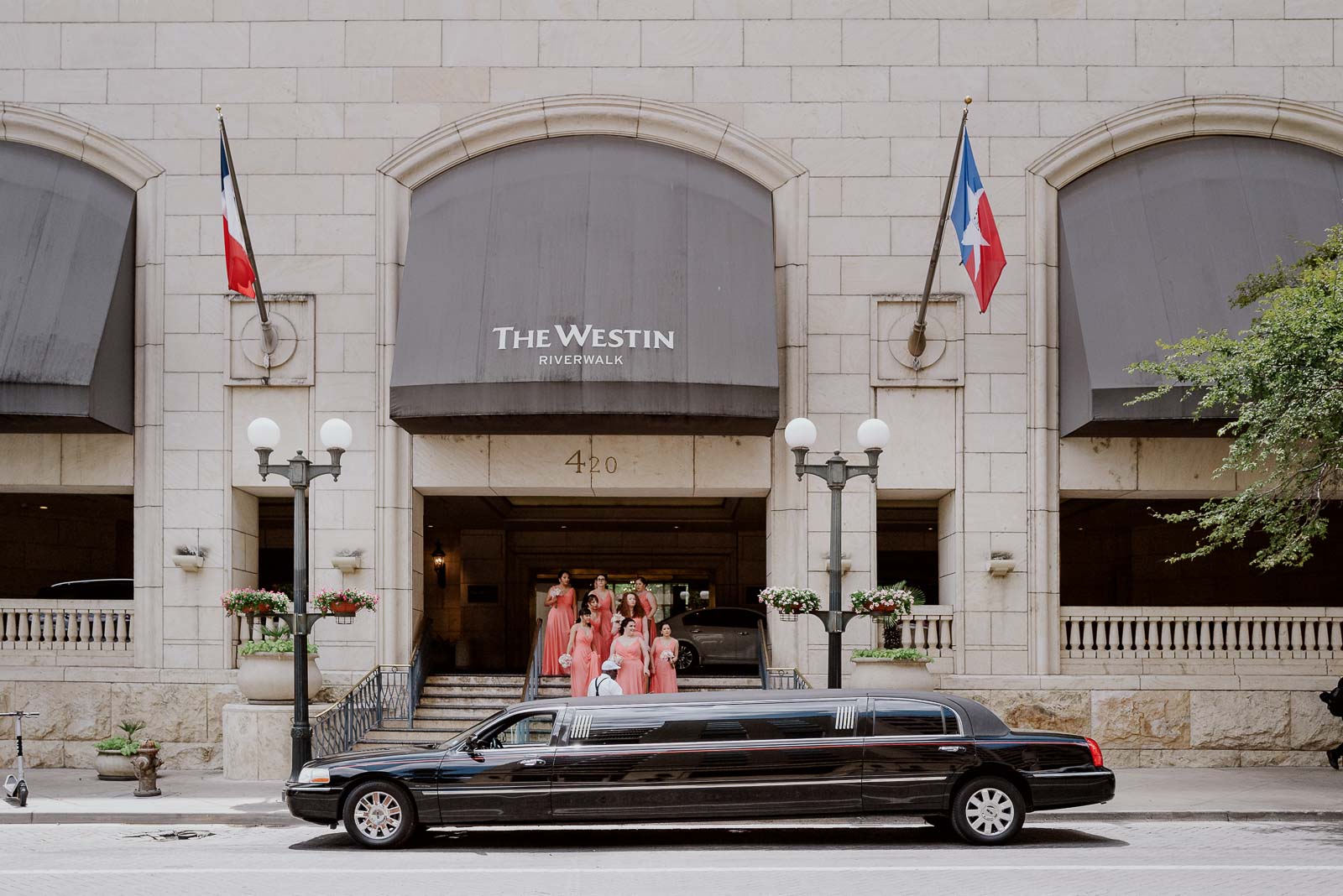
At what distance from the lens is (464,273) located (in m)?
20.3

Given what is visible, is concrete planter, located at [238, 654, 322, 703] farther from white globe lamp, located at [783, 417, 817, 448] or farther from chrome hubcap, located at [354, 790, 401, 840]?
white globe lamp, located at [783, 417, 817, 448]

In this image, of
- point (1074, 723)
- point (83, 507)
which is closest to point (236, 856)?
point (1074, 723)

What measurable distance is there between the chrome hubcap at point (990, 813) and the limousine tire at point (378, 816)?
17.3ft

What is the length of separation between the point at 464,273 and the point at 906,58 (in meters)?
7.44

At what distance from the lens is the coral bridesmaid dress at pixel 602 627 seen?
22.2 metres

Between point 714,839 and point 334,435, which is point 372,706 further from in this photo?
point 714,839

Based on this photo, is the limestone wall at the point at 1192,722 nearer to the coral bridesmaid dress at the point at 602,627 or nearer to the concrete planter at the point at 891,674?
the concrete planter at the point at 891,674

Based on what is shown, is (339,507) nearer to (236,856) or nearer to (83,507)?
(236,856)

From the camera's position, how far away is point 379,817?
13.4 metres

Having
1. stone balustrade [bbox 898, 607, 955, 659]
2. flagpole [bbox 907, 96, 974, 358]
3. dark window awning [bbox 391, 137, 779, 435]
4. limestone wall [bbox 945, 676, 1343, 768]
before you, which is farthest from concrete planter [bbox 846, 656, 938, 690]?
flagpole [bbox 907, 96, 974, 358]

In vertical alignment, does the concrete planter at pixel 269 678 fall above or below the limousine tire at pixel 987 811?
above

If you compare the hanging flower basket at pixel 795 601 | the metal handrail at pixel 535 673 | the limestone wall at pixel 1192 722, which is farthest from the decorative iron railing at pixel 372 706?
the limestone wall at pixel 1192 722

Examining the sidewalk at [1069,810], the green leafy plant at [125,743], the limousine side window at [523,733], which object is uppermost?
the limousine side window at [523,733]

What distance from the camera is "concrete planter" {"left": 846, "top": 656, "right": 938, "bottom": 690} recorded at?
1911cm
